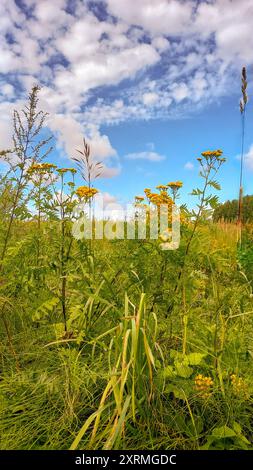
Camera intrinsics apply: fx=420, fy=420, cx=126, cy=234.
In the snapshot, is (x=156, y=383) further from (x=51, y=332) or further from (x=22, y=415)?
A: (x=51, y=332)

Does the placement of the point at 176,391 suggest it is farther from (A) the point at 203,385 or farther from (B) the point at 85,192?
(B) the point at 85,192

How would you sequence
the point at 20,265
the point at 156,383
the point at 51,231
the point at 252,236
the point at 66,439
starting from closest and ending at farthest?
the point at 66,439 < the point at 156,383 < the point at 51,231 < the point at 20,265 < the point at 252,236

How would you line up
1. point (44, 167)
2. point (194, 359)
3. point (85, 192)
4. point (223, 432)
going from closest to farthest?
point (223, 432), point (194, 359), point (85, 192), point (44, 167)

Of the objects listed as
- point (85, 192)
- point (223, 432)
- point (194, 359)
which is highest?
point (85, 192)

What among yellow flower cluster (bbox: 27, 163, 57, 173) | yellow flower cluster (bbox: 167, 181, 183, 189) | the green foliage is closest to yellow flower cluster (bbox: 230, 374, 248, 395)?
the green foliage

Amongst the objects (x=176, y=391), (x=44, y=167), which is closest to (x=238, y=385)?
(x=176, y=391)

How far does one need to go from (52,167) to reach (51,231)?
0.59m

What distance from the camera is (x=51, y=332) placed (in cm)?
279

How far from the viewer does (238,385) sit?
2100 mm

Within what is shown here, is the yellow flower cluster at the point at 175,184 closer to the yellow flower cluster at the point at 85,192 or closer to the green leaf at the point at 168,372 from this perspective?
the yellow flower cluster at the point at 85,192

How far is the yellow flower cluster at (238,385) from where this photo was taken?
210cm

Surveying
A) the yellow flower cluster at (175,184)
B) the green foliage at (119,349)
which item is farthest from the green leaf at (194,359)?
the yellow flower cluster at (175,184)

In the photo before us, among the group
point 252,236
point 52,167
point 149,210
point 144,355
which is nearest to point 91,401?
point 144,355

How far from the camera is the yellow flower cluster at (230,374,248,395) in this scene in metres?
2.10
